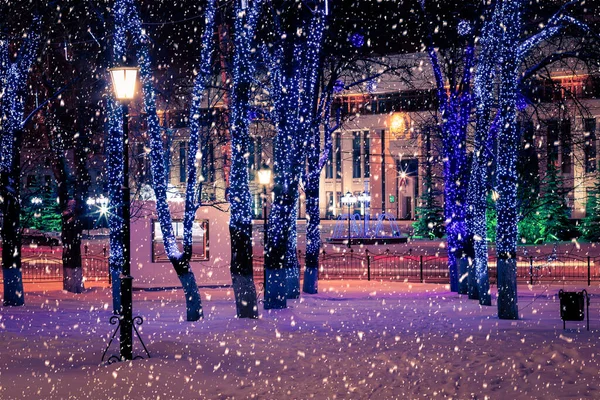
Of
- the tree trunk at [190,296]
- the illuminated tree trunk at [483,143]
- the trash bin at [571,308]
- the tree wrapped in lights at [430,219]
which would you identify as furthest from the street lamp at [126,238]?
the tree wrapped in lights at [430,219]

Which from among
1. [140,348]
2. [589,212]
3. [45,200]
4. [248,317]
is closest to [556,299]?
[248,317]

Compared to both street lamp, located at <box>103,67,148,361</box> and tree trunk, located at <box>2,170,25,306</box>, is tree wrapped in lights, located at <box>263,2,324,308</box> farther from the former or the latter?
tree trunk, located at <box>2,170,25,306</box>

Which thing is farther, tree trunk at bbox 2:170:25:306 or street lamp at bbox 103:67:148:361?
tree trunk at bbox 2:170:25:306

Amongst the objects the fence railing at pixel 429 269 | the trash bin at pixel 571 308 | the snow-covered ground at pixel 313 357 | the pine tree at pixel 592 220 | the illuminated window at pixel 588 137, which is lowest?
the fence railing at pixel 429 269

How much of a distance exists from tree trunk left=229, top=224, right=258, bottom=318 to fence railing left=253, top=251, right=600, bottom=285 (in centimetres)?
1172

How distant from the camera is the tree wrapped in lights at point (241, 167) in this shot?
1625 cm

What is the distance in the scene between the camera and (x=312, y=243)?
23.7m

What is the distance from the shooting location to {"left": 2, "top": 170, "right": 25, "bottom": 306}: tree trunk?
20.2 m

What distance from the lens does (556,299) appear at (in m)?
21.8

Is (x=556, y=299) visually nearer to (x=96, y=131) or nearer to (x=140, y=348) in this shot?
(x=140, y=348)

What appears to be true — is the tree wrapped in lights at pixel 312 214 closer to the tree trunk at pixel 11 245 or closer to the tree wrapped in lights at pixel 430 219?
the tree trunk at pixel 11 245

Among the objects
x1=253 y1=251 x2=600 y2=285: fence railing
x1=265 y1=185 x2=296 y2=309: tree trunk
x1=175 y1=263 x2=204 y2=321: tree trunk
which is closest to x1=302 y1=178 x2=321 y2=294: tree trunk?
x1=253 y1=251 x2=600 y2=285: fence railing

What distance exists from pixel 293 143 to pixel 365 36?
7.37 meters

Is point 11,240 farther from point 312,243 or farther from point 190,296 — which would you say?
point 312,243
